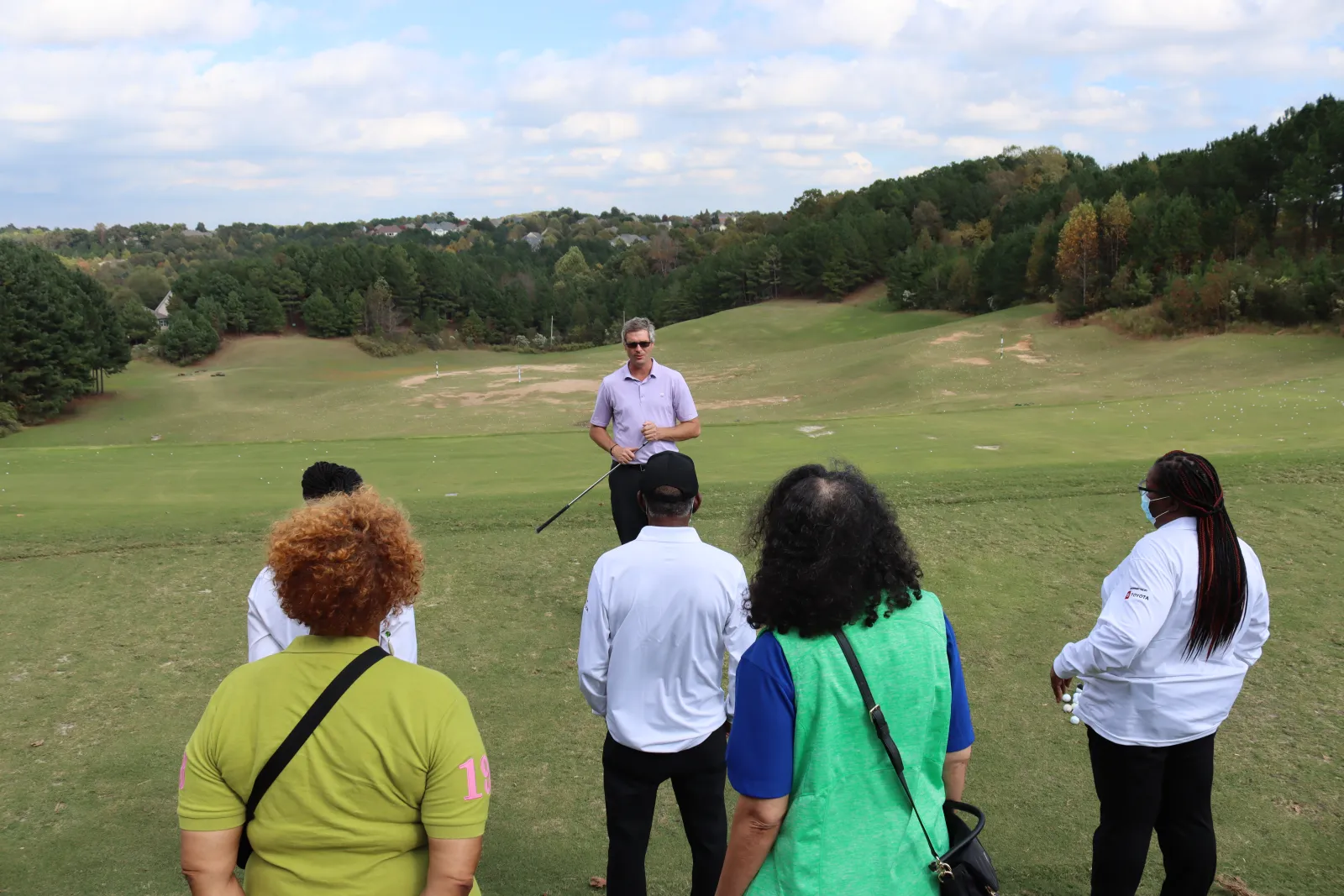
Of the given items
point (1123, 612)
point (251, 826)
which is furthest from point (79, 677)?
point (1123, 612)

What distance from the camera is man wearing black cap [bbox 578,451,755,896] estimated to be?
3.55 meters

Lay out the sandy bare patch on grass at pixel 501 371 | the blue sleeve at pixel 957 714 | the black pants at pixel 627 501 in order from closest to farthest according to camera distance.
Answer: the blue sleeve at pixel 957 714 < the black pants at pixel 627 501 < the sandy bare patch on grass at pixel 501 371

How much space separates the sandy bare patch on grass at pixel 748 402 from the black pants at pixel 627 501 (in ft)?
103

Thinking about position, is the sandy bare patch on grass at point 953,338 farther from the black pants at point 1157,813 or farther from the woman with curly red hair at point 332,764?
the woman with curly red hair at point 332,764

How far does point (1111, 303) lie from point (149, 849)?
163ft

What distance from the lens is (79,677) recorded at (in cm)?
623

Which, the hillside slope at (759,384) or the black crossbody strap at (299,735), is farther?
the hillside slope at (759,384)

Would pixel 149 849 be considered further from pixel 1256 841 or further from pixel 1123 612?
pixel 1256 841

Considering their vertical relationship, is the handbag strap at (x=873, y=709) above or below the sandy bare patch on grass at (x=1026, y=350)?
above

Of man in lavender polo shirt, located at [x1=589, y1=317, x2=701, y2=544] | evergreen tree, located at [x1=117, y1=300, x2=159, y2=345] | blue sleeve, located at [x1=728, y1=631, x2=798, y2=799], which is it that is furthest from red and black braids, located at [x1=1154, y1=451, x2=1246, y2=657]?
evergreen tree, located at [x1=117, y1=300, x2=159, y2=345]

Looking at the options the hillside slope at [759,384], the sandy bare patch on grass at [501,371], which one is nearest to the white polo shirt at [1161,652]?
the hillside slope at [759,384]

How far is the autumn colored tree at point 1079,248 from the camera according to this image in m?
50.5

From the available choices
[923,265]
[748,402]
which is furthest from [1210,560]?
[923,265]

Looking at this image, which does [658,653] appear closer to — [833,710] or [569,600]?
[833,710]
